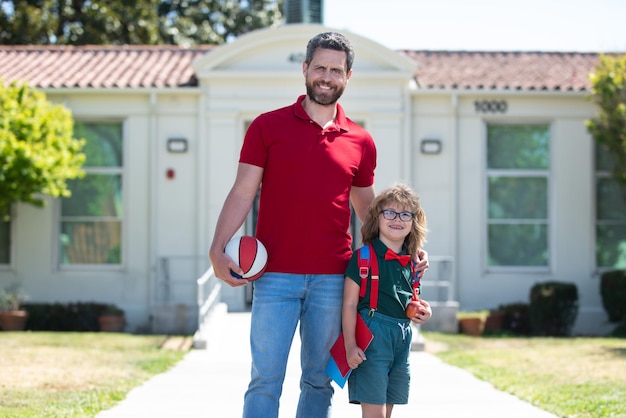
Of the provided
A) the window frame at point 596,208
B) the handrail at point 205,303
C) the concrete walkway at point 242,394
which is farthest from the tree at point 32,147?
the window frame at point 596,208

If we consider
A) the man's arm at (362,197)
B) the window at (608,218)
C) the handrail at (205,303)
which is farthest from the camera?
the window at (608,218)

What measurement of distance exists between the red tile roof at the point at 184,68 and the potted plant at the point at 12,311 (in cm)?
310

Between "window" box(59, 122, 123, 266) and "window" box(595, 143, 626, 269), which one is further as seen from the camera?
"window" box(595, 143, 626, 269)

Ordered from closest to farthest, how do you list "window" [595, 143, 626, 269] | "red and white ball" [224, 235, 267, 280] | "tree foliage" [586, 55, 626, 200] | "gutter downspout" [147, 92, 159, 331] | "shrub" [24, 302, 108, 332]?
"red and white ball" [224, 235, 267, 280] → "tree foliage" [586, 55, 626, 200] → "shrub" [24, 302, 108, 332] → "gutter downspout" [147, 92, 159, 331] → "window" [595, 143, 626, 269]

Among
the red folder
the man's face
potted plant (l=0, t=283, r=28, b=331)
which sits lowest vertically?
potted plant (l=0, t=283, r=28, b=331)

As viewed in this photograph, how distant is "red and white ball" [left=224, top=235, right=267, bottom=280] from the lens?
178 inches

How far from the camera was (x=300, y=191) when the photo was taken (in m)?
4.67

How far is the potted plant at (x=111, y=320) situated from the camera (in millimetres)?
13422

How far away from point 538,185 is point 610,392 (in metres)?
7.09

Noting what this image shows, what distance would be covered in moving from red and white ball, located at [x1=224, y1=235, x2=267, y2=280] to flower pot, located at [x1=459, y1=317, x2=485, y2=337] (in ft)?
29.7

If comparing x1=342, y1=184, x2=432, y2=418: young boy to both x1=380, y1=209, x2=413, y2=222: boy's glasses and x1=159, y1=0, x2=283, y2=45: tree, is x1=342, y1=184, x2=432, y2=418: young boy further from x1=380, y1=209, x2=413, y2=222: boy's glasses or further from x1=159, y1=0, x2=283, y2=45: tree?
x1=159, y1=0, x2=283, y2=45: tree

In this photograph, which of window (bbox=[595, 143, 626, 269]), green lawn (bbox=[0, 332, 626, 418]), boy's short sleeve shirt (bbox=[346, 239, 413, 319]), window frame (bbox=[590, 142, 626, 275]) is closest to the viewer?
boy's short sleeve shirt (bbox=[346, 239, 413, 319])

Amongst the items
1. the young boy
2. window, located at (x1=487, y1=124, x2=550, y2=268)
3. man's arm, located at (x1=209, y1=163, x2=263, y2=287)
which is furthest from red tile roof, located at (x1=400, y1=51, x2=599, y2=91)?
man's arm, located at (x1=209, y1=163, x2=263, y2=287)

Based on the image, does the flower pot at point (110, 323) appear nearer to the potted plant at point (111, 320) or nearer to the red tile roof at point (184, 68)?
the potted plant at point (111, 320)
